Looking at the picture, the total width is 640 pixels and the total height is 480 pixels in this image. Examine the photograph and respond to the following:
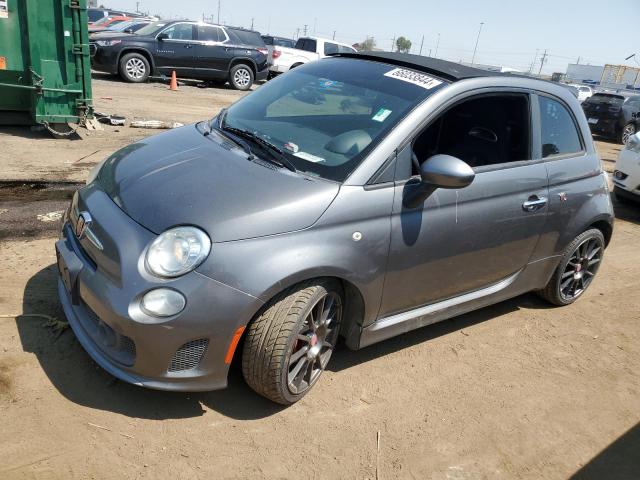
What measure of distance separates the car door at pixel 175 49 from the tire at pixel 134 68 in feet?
1.16

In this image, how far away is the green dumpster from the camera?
6844 mm

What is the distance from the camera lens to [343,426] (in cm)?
281

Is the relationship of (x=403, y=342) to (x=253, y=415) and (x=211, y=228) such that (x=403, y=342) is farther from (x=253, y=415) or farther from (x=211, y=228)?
(x=211, y=228)

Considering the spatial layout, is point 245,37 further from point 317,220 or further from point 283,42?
point 317,220

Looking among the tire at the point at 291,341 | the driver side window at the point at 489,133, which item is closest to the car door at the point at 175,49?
the driver side window at the point at 489,133

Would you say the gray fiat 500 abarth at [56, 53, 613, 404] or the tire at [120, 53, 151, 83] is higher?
the gray fiat 500 abarth at [56, 53, 613, 404]

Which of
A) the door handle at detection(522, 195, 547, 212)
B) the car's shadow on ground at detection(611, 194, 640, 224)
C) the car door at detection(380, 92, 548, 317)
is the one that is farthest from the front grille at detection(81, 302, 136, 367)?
the car's shadow on ground at detection(611, 194, 640, 224)

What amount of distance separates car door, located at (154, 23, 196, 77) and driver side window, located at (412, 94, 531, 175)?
1314 cm

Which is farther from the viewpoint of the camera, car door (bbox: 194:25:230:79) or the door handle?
car door (bbox: 194:25:230:79)

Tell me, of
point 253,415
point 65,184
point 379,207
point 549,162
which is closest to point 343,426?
point 253,415

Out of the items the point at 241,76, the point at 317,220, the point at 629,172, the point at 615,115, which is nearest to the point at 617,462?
the point at 317,220

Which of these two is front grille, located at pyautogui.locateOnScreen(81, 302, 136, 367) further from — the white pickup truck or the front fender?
the white pickup truck

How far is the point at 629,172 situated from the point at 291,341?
6843 mm

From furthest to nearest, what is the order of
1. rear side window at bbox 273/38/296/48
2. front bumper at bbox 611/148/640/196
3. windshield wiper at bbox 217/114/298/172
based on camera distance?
→ 1. rear side window at bbox 273/38/296/48
2. front bumper at bbox 611/148/640/196
3. windshield wiper at bbox 217/114/298/172
